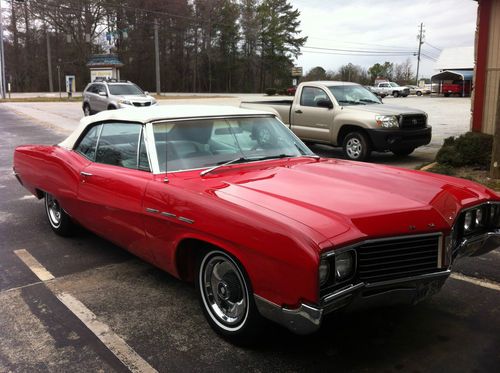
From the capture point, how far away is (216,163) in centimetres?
381

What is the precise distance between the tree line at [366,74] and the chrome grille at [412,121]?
73.5m

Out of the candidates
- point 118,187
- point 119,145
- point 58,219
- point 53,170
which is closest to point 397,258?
point 118,187

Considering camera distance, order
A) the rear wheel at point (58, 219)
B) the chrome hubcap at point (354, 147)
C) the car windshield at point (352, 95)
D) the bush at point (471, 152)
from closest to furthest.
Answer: the rear wheel at point (58, 219)
the bush at point (471, 152)
the chrome hubcap at point (354, 147)
the car windshield at point (352, 95)

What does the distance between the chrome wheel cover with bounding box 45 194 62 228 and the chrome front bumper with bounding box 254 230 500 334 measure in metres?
3.43

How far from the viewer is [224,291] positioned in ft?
10.2

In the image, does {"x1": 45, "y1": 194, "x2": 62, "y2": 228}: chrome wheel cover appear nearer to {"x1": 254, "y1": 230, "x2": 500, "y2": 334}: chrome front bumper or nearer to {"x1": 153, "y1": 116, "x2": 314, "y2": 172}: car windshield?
{"x1": 153, "y1": 116, "x2": 314, "y2": 172}: car windshield

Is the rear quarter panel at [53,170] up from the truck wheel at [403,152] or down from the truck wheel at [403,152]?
up

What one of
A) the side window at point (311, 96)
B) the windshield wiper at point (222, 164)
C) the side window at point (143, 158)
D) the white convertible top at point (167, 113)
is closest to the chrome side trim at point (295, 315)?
the windshield wiper at point (222, 164)

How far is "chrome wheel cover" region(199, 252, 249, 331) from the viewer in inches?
118

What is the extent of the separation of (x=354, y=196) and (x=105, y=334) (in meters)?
1.91

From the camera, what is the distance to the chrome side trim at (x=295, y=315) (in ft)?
8.00

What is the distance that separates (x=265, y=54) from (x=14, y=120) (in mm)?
65244

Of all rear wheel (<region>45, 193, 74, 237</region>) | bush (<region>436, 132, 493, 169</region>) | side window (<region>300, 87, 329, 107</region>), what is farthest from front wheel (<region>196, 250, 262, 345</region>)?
side window (<region>300, 87, 329, 107</region>)

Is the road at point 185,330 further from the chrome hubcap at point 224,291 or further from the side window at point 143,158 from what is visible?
the side window at point 143,158
